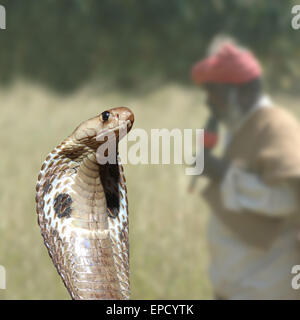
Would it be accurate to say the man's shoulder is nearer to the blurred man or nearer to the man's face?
the blurred man

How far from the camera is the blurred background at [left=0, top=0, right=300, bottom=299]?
105 inches

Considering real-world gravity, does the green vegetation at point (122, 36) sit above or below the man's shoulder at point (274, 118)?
above

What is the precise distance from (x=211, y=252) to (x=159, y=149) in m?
2.19

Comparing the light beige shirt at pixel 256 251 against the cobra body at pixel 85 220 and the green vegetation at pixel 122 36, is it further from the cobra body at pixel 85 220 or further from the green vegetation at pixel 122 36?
the green vegetation at pixel 122 36

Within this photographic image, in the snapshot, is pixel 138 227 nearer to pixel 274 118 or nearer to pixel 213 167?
pixel 213 167

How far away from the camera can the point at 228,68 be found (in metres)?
1.95

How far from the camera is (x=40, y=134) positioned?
4.48 metres

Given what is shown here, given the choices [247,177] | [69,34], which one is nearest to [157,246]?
[247,177]

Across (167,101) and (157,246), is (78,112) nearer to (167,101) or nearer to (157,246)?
(167,101)

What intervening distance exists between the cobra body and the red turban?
1.37 metres

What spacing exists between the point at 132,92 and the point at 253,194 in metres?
5.62

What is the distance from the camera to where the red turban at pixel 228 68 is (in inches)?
74.4

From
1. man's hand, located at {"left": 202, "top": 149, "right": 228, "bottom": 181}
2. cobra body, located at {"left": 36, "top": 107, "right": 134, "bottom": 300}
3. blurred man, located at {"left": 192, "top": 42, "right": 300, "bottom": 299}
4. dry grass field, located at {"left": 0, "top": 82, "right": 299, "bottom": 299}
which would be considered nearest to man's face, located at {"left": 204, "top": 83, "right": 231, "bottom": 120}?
blurred man, located at {"left": 192, "top": 42, "right": 300, "bottom": 299}

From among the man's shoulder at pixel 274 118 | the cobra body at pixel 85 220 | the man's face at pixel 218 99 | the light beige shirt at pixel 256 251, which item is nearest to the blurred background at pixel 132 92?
the light beige shirt at pixel 256 251
